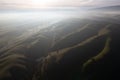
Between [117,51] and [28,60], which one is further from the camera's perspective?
[28,60]

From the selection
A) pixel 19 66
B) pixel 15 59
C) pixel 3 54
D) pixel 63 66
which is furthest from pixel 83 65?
pixel 3 54

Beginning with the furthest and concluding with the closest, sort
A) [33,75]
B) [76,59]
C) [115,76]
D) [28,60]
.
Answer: [28,60] → [76,59] → [33,75] → [115,76]

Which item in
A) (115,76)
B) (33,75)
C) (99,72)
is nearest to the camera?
(115,76)

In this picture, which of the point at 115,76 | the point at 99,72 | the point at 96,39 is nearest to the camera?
the point at 115,76

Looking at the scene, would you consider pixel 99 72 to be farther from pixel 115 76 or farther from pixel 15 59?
pixel 15 59

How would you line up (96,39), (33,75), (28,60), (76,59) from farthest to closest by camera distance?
(96,39) < (28,60) < (76,59) < (33,75)

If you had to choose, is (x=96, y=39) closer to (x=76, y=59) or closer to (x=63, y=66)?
(x=76, y=59)

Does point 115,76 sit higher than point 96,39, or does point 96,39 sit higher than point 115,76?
point 115,76

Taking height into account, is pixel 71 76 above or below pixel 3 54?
above

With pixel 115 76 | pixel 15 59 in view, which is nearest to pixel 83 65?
pixel 115 76
